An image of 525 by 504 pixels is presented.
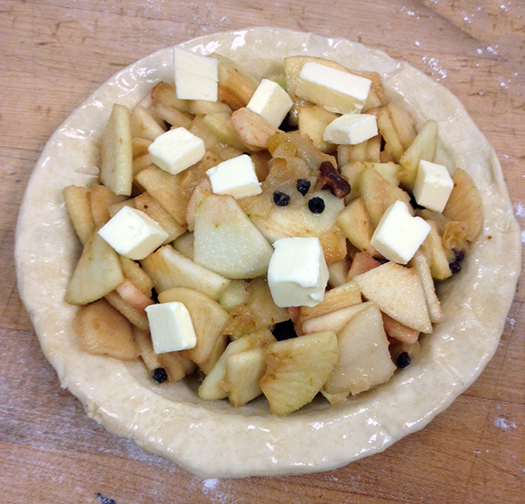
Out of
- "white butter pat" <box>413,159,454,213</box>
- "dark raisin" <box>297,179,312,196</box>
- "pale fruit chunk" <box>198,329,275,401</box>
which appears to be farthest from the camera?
"white butter pat" <box>413,159,454,213</box>

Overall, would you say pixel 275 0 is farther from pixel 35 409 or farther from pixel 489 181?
pixel 35 409

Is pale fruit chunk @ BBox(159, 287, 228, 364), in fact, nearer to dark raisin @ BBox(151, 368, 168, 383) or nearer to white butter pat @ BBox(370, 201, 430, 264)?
dark raisin @ BBox(151, 368, 168, 383)

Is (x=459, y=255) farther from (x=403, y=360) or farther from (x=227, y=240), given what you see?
(x=227, y=240)

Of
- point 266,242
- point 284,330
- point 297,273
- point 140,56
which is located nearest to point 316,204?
point 266,242

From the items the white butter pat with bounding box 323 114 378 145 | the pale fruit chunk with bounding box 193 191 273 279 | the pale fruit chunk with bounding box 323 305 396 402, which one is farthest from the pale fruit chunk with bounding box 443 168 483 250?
the pale fruit chunk with bounding box 193 191 273 279

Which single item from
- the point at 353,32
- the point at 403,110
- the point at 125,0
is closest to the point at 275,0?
the point at 353,32

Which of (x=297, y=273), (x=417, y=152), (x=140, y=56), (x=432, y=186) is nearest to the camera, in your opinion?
(x=297, y=273)

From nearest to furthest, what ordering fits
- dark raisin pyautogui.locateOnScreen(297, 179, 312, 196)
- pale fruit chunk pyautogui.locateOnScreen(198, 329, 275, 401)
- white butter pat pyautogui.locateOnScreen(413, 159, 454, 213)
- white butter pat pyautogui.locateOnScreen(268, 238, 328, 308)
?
white butter pat pyautogui.locateOnScreen(268, 238, 328, 308) < pale fruit chunk pyautogui.locateOnScreen(198, 329, 275, 401) < dark raisin pyautogui.locateOnScreen(297, 179, 312, 196) < white butter pat pyautogui.locateOnScreen(413, 159, 454, 213)
